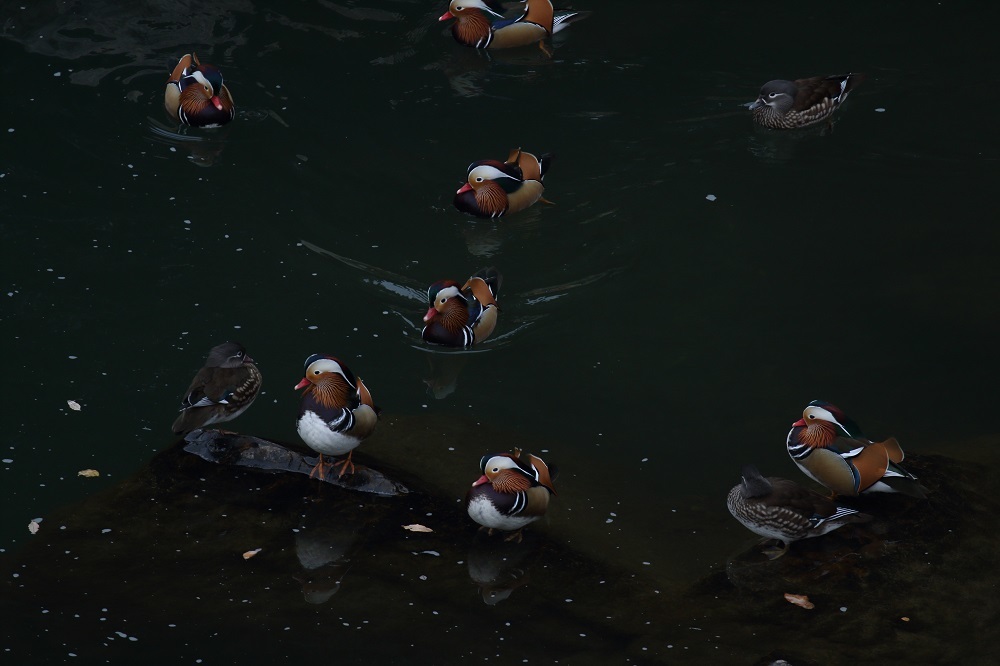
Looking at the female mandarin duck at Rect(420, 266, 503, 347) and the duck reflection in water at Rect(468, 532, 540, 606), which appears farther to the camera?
Answer: the female mandarin duck at Rect(420, 266, 503, 347)

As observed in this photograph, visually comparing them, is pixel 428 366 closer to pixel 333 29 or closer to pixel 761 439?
pixel 761 439

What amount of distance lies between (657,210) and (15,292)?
5.18 m

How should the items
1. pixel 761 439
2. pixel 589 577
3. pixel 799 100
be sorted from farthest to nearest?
pixel 799 100 → pixel 761 439 → pixel 589 577

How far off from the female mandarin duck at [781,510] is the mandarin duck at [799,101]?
507cm

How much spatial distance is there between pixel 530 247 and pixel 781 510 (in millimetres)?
3812

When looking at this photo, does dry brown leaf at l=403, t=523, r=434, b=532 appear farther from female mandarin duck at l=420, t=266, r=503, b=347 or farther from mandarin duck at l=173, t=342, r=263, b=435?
female mandarin duck at l=420, t=266, r=503, b=347

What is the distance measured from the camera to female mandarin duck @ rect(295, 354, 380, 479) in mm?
5938

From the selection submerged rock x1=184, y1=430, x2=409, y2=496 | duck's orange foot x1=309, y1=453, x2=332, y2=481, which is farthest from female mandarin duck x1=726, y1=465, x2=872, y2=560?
duck's orange foot x1=309, y1=453, x2=332, y2=481

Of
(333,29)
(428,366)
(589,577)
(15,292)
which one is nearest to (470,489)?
(589,577)

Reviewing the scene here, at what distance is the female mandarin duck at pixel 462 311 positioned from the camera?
7.47 m

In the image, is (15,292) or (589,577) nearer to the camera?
(589,577)

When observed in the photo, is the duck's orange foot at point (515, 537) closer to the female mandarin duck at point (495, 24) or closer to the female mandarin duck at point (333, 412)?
the female mandarin duck at point (333, 412)

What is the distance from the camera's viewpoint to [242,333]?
751 centimetres

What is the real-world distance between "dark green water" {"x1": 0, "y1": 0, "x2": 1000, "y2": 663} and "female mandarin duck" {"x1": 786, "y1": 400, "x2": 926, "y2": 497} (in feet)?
1.82
